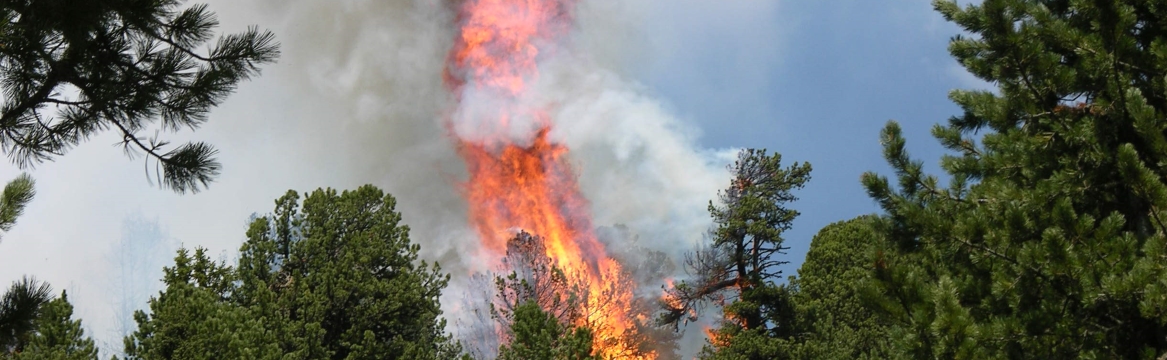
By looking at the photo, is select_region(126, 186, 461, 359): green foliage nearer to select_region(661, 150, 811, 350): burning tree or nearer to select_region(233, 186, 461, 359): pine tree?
select_region(233, 186, 461, 359): pine tree

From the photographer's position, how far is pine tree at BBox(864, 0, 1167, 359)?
6.97m

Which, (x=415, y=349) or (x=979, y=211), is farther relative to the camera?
(x=415, y=349)

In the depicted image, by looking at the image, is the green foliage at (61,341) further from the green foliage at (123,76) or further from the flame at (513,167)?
the flame at (513,167)

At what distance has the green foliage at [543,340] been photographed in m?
13.5

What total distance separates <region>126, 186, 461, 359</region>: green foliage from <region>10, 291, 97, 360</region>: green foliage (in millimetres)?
1085

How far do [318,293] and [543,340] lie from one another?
382 centimetres

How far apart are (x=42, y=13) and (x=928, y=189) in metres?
8.03

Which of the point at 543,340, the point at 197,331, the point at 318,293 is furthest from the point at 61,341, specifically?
the point at 543,340

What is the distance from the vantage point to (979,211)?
7.70 metres

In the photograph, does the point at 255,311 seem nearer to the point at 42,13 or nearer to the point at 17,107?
the point at 17,107

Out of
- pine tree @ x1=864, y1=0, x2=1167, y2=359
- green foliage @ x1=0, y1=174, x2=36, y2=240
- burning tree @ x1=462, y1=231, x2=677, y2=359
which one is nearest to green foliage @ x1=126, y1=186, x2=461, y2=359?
green foliage @ x1=0, y1=174, x2=36, y2=240

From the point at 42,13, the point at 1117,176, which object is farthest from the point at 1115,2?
the point at 42,13

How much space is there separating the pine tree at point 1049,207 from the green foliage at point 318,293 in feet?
28.3

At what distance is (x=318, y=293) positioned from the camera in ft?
47.6
